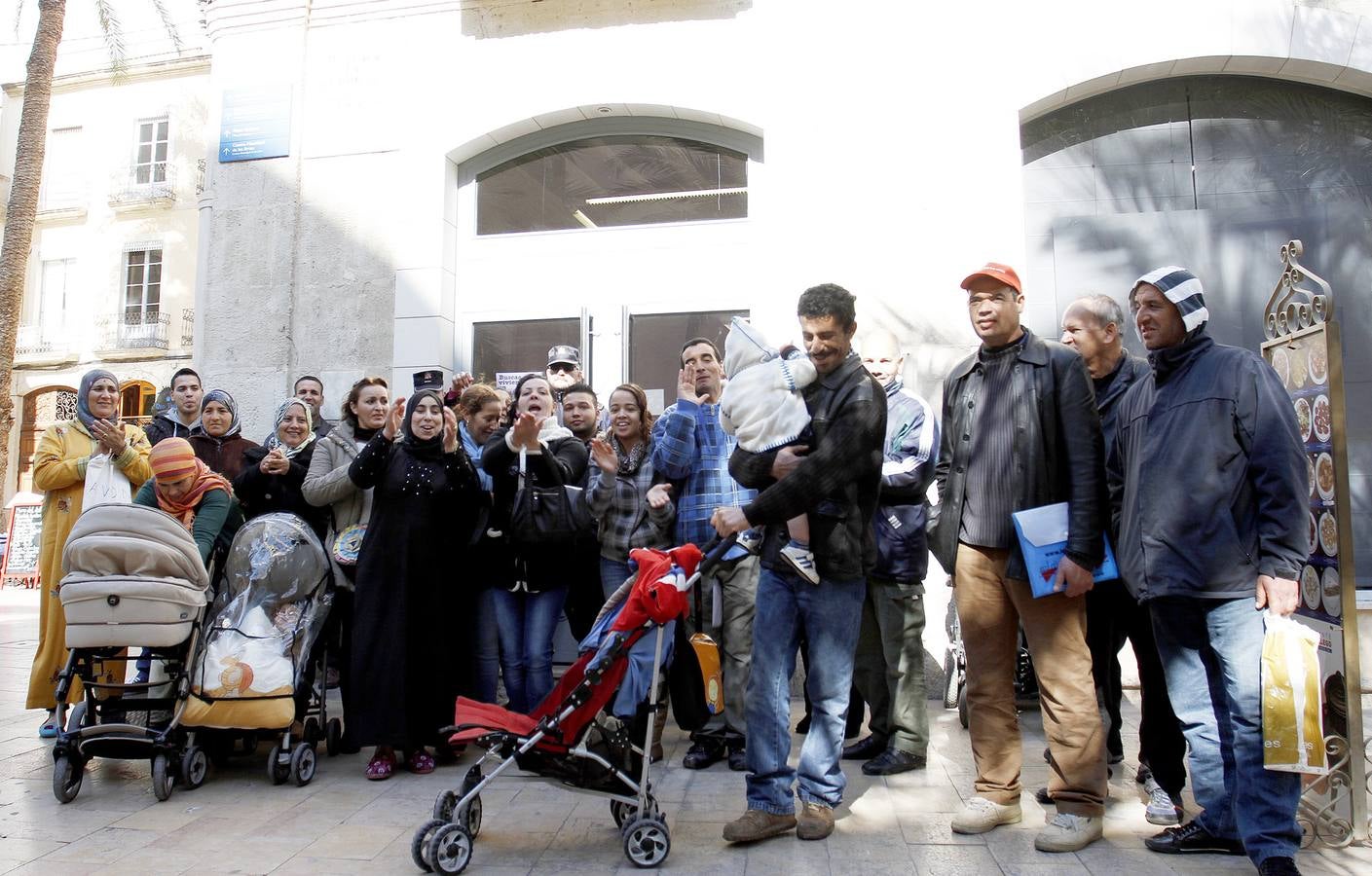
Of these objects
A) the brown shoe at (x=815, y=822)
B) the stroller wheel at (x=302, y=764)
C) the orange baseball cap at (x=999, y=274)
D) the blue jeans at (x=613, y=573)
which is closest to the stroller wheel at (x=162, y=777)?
the stroller wheel at (x=302, y=764)

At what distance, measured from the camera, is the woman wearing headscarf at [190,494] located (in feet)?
15.6

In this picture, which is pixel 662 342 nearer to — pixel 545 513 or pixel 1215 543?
pixel 545 513

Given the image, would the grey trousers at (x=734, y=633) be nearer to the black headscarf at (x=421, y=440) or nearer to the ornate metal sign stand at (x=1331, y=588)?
the black headscarf at (x=421, y=440)

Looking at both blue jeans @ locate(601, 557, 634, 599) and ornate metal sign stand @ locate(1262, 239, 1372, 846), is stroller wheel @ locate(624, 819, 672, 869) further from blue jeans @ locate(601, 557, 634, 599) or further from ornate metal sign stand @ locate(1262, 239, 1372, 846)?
ornate metal sign stand @ locate(1262, 239, 1372, 846)

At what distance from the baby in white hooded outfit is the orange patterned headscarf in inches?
119

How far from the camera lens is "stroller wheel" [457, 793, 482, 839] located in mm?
3447

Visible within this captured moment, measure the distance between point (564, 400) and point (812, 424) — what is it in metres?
2.04

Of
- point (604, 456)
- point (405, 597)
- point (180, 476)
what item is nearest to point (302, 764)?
point (405, 597)

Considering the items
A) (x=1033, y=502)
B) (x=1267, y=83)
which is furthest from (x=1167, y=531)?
(x=1267, y=83)

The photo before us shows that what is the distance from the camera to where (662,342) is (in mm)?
7672

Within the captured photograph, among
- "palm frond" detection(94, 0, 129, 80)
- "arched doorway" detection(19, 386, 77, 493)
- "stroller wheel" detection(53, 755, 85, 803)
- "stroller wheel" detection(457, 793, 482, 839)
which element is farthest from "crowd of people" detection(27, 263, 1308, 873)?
"arched doorway" detection(19, 386, 77, 493)

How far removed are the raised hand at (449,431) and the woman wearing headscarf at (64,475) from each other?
212 cm

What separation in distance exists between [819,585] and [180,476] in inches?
133

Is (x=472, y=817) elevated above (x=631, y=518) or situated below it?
below
